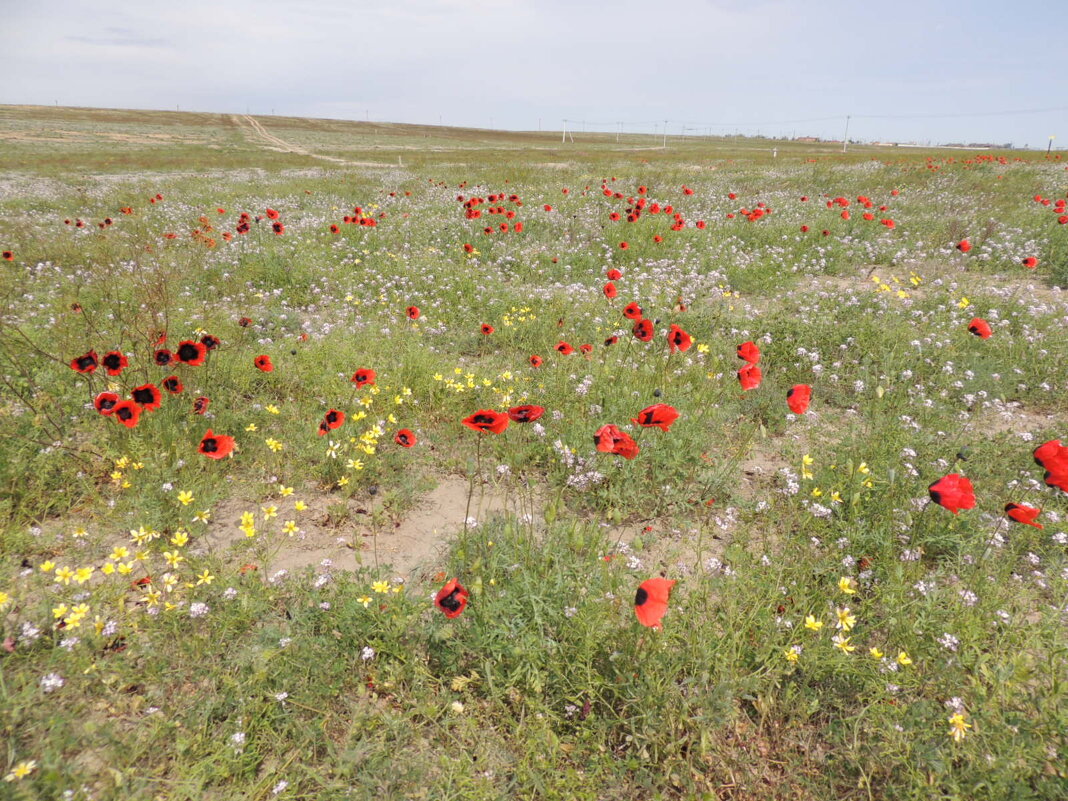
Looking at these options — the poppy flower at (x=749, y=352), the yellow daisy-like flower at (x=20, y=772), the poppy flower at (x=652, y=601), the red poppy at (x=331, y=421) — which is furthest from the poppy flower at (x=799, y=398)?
the yellow daisy-like flower at (x=20, y=772)

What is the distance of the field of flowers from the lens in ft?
7.98

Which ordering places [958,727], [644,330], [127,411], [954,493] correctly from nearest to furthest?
[958,727] → [954,493] → [127,411] → [644,330]

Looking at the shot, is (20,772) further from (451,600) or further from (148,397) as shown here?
(148,397)

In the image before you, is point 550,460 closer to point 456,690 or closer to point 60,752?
point 456,690

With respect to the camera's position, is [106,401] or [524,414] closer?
[524,414]

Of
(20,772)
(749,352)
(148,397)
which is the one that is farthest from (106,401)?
(749,352)

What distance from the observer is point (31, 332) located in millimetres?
5992

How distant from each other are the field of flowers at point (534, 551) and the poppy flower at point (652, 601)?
0.02 metres

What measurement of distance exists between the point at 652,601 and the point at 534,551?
1.41 m

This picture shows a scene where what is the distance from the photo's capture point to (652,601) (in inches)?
85.3

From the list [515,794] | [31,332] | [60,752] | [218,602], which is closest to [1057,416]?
[515,794]

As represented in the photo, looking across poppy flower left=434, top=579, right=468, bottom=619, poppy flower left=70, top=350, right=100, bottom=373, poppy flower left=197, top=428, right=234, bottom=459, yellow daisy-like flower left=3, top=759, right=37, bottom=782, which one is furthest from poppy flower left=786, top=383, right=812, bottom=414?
poppy flower left=70, top=350, right=100, bottom=373

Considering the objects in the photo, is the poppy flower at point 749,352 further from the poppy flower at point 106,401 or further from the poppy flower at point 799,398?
the poppy flower at point 106,401

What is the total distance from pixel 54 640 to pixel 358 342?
14.8 ft
